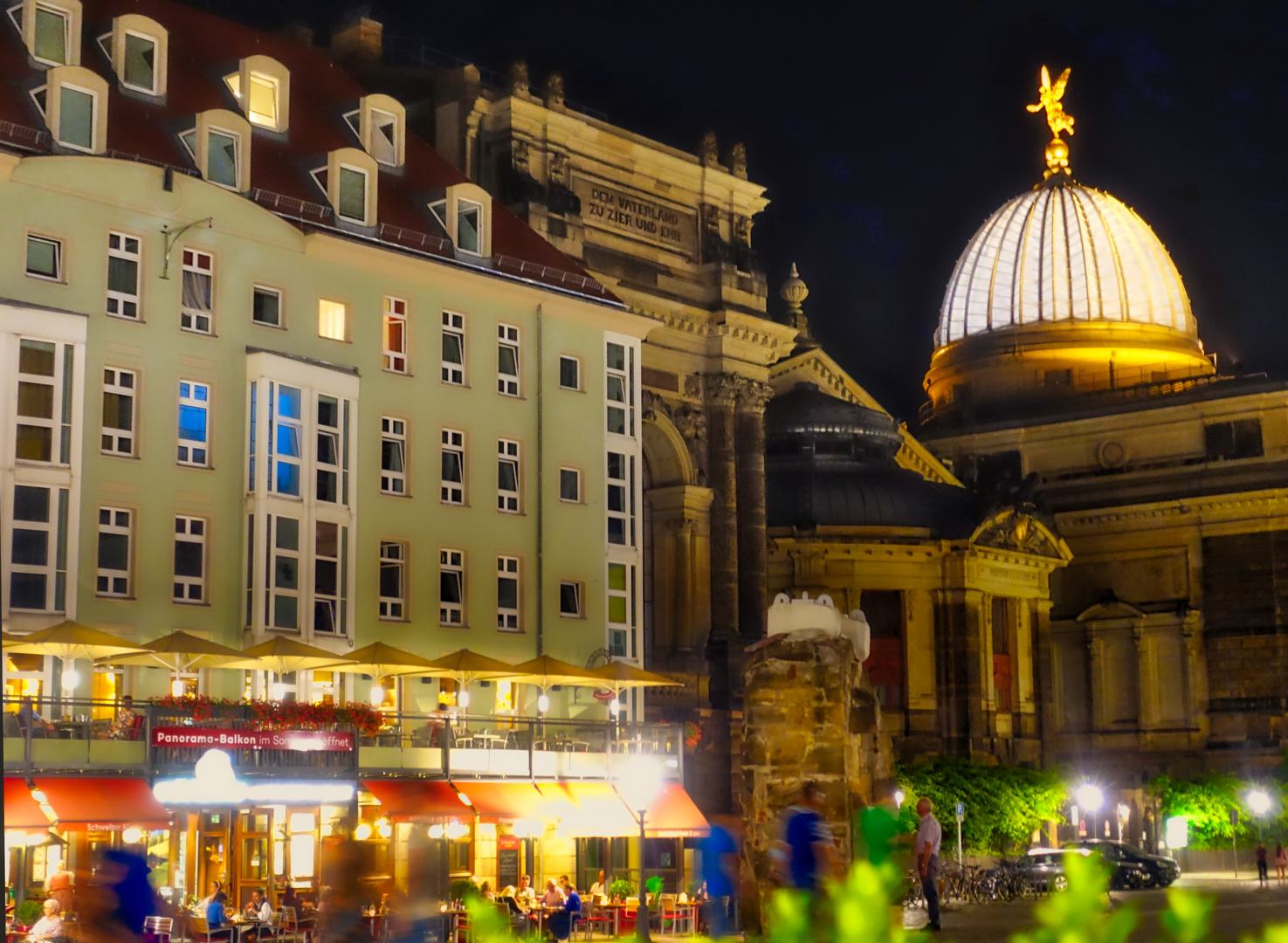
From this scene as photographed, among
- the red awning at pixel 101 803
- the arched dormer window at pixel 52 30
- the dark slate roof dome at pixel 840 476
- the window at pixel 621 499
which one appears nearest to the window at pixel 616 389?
the window at pixel 621 499

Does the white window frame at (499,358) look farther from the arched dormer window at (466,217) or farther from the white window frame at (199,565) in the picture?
the white window frame at (199,565)

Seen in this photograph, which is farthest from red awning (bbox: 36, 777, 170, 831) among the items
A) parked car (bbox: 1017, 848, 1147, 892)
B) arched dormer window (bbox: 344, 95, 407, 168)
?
parked car (bbox: 1017, 848, 1147, 892)

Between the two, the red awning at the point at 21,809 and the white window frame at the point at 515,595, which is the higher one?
the white window frame at the point at 515,595

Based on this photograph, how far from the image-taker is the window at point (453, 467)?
53.5m

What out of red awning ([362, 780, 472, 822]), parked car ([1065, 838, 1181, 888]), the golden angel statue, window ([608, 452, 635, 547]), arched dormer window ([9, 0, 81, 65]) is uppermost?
the golden angel statue

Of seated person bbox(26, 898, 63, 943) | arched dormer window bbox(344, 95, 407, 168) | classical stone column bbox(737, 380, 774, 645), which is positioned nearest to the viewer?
seated person bbox(26, 898, 63, 943)

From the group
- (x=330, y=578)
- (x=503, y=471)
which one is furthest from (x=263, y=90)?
(x=330, y=578)

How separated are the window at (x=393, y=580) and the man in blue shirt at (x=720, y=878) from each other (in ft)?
35.8

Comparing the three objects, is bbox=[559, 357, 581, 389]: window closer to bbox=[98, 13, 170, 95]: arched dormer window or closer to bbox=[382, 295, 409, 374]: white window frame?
bbox=[382, 295, 409, 374]: white window frame

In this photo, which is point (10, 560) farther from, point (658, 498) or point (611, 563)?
point (658, 498)

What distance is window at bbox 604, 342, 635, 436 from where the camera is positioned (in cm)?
5878

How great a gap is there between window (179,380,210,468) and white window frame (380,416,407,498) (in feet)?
17.3

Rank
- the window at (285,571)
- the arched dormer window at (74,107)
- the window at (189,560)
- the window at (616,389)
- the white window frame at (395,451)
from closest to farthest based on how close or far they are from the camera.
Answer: the arched dormer window at (74,107) < the window at (189,560) < the window at (285,571) < the white window frame at (395,451) < the window at (616,389)

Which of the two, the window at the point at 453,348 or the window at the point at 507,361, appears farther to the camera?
the window at the point at 507,361
